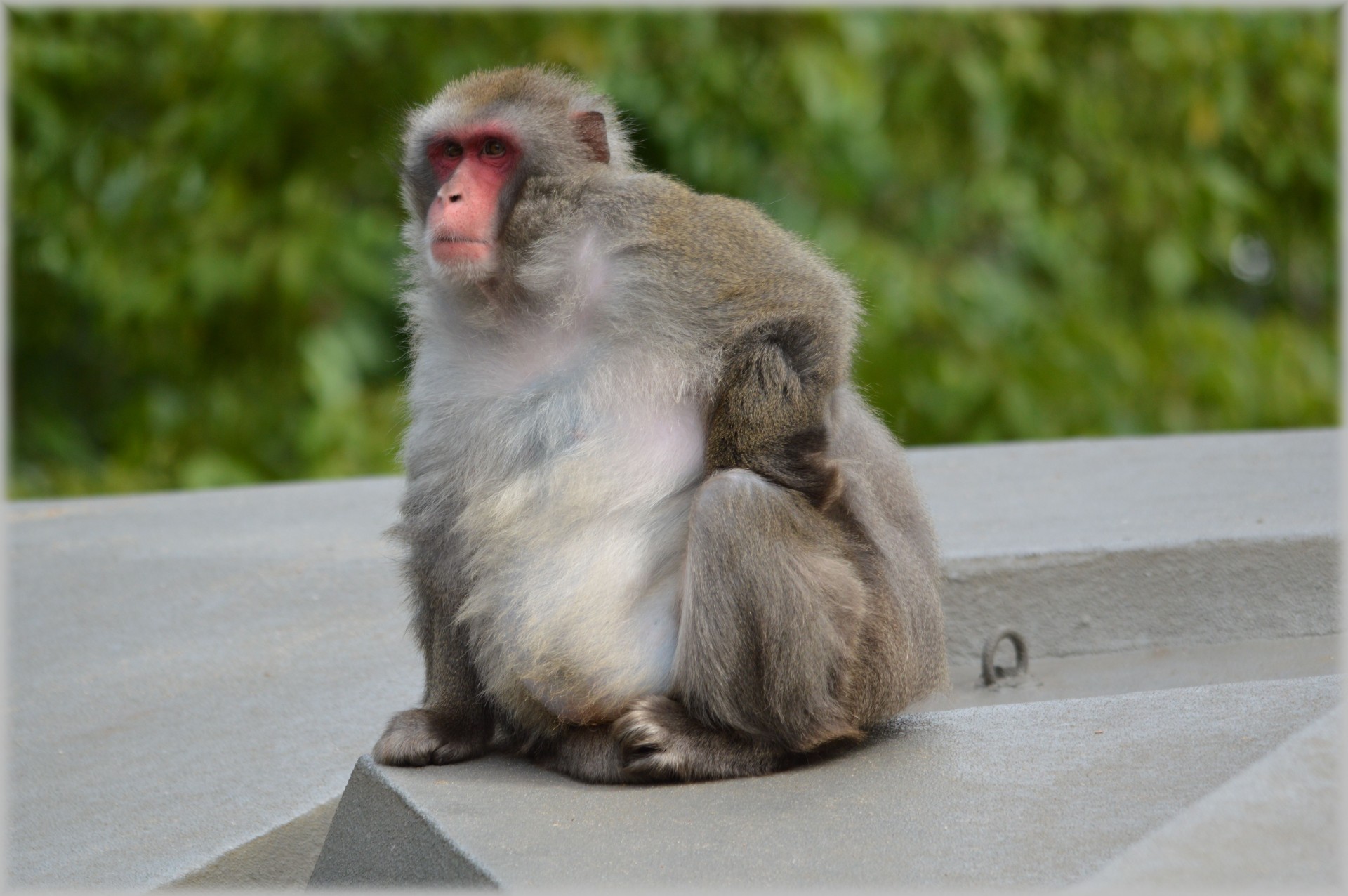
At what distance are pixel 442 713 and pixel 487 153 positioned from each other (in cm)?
131

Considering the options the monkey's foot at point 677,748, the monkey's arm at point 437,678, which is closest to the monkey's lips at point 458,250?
the monkey's arm at point 437,678

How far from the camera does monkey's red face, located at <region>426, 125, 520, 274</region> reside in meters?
3.58

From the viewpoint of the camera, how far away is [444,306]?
371cm

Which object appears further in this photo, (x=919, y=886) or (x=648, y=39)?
(x=648, y=39)

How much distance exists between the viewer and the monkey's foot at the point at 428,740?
11.8 feet

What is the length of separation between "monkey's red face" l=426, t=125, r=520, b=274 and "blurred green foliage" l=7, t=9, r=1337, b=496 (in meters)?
5.11

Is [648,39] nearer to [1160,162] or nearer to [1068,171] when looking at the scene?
[1068,171]

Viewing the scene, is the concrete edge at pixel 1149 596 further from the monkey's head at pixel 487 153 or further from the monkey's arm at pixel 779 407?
the monkey's head at pixel 487 153

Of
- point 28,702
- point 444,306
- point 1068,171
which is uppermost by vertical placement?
point 1068,171

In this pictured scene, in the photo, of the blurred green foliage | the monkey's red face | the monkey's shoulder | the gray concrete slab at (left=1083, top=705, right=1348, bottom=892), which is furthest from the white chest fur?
the blurred green foliage

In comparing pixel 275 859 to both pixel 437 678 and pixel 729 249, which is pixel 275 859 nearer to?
pixel 437 678

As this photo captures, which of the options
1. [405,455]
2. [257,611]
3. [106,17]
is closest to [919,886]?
[405,455]

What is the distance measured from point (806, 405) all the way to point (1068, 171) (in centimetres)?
807

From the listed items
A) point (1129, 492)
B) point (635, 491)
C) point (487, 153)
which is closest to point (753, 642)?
point (635, 491)
